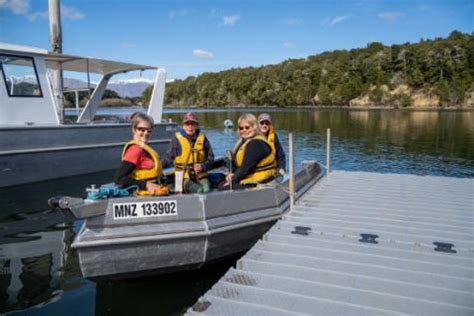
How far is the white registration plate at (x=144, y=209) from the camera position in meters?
4.19

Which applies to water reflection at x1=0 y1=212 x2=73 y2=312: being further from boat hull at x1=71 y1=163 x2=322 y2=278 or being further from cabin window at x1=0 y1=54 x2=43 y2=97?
cabin window at x1=0 y1=54 x2=43 y2=97

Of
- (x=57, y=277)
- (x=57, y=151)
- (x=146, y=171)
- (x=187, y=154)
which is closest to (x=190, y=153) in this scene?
(x=187, y=154)

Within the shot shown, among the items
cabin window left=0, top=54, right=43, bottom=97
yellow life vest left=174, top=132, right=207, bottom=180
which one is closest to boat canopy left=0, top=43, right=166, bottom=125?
cabin window left=0, top=54, right=43, bottom=97

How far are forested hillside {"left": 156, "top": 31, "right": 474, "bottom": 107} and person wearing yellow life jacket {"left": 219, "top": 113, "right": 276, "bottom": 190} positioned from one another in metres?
82.7

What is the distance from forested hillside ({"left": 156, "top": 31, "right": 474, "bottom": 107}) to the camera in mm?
81938

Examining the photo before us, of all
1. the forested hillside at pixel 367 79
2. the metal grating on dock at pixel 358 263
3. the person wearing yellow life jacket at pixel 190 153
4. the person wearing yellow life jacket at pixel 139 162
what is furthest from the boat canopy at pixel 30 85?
the forested hillside at pixel 367 79

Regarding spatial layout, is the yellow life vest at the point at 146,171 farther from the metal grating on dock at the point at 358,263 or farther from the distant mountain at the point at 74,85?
the distant mountain at the point at 74,85

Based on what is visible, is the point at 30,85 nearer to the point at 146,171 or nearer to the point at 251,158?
the point at 146,171

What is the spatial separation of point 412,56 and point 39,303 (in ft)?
317

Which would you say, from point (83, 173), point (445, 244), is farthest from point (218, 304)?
point (83, 173)

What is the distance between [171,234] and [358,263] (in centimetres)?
202

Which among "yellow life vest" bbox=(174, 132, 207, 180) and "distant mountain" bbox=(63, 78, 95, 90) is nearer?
"yellow life vest" bbox=(174, 132, 207, 180)

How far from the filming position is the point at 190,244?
14.8 feet

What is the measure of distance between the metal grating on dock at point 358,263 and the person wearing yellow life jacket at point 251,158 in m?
0.72
